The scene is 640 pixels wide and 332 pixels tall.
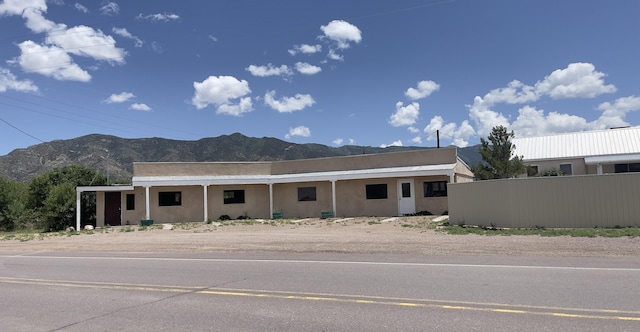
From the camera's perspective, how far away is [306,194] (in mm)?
30531

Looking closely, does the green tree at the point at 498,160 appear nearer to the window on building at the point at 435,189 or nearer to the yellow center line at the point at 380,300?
the window on building at the point at 435,189

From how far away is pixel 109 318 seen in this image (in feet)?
20.5

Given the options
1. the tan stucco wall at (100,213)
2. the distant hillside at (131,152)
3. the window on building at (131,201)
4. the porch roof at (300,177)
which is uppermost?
the distant hillside at (131,152)

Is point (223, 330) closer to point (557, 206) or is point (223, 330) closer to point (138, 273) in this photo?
point (138, 273)

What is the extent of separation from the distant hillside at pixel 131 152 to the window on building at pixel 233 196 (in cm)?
6199

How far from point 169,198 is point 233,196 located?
4.02 m

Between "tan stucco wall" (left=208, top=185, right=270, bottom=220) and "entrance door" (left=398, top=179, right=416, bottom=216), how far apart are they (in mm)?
9287

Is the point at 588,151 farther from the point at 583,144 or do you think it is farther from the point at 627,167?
the point at 627,167

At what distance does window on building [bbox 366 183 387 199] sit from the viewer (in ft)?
90.9

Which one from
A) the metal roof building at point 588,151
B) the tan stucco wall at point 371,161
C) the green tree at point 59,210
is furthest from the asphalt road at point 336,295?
the metal roof building at point 588,151

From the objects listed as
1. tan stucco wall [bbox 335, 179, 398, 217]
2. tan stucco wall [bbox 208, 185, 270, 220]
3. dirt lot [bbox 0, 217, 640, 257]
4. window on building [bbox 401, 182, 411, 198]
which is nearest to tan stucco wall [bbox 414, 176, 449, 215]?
window on building [bbox 401, 182, 411, 198]

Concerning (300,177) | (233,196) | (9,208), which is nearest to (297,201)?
(300,177)

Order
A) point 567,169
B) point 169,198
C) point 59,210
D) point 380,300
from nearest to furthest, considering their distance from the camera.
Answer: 1. point 380,300
2. point 169,198
3. point 59,210
4. point 567,169

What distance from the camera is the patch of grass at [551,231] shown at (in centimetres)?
1412
